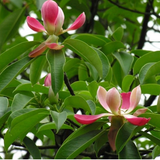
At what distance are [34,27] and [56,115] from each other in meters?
0.26

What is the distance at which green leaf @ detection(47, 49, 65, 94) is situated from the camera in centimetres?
90

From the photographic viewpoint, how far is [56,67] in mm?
919

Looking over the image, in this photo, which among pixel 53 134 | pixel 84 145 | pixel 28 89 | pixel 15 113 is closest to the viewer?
pixel 84 145

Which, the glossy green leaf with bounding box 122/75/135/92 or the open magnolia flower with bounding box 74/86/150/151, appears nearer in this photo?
the open magnolia flower with bounding box 74/86/150/151

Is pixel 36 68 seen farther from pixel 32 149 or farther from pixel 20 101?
pixel 32 149

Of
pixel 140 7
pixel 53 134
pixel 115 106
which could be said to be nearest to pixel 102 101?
pixel 115 106

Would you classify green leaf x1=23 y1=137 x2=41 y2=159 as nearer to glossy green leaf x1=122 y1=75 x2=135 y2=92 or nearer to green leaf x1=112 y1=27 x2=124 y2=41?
glossy green leaf x1=122 y1=75 x2=135 y2=92

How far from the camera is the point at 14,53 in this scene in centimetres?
97

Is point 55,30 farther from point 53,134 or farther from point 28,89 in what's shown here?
point 53,134

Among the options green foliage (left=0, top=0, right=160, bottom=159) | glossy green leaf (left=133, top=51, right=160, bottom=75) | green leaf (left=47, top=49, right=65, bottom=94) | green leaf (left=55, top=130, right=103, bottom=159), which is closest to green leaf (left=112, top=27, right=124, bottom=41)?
green foliage (left=0, top=0, right=160, bottom=159)

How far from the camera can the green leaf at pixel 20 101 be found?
0.99m

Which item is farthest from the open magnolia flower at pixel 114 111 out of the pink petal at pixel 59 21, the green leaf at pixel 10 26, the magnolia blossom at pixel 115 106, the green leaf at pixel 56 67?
the green leaf at pixel 10 26

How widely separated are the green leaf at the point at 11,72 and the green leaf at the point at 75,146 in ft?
0.77

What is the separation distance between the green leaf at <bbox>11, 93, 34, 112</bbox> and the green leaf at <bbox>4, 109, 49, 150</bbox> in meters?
0.05
